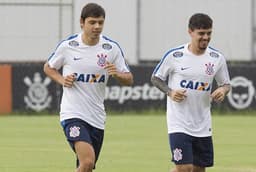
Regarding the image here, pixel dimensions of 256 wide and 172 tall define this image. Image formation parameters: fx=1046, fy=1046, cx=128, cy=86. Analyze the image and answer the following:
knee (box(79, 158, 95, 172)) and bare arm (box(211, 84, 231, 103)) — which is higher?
bare arm (box(211, 84, 231, 103))

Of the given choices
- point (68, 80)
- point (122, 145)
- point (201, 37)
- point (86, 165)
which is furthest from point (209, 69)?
point (122, 145)

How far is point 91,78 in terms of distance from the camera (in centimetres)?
1124

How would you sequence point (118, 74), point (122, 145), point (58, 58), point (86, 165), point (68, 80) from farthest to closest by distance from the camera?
point (122, 145) → point (58, 58) → point (118, 74) → point (68, 80) → point (86, 165)

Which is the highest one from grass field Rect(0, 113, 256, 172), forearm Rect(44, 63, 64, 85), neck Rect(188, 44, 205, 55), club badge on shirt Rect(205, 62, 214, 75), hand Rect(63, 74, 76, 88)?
neck Rect(188, 44, 205, 55)

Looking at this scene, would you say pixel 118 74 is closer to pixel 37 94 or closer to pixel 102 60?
pixel 102 60

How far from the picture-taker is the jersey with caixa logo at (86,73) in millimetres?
11195

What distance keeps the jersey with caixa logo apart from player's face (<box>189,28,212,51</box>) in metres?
0.84

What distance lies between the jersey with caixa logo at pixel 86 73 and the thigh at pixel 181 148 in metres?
0.81

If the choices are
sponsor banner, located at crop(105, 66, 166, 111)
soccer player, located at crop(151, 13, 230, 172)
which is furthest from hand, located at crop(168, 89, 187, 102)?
sponsor banner, located at crop(105, 66, 166, 111)

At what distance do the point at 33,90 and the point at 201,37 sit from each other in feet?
56.9

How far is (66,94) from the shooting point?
1128 cm

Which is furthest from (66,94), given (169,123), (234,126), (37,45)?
(37,45)

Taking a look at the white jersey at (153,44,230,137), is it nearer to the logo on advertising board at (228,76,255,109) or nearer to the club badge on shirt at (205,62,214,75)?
the club badge on shirt at (205,62,214,75)

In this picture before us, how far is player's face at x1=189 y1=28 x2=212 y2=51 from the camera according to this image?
1108 cm
